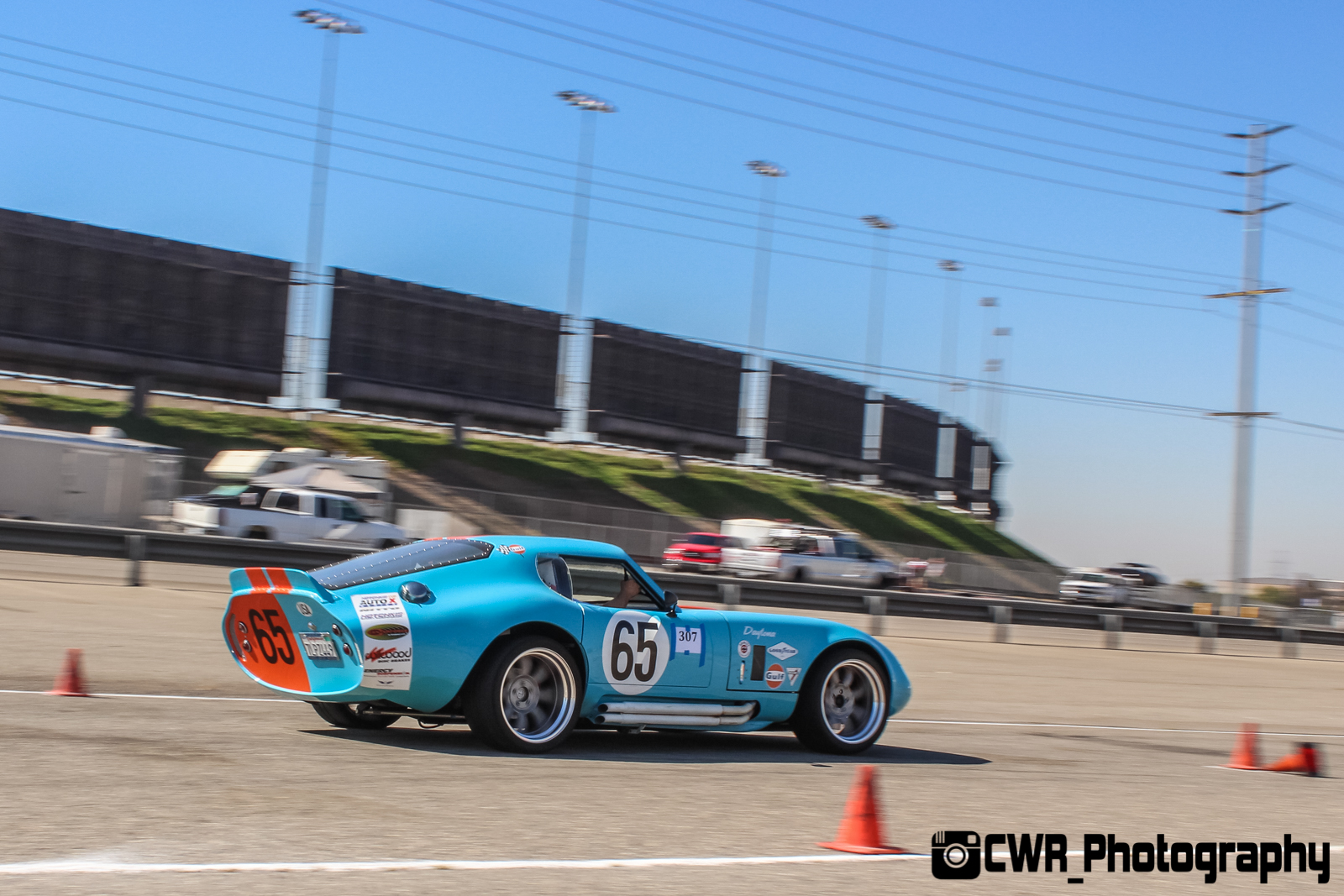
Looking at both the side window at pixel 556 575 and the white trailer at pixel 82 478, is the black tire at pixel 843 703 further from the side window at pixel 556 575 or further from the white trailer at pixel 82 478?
the white trailer at pixel 82 478

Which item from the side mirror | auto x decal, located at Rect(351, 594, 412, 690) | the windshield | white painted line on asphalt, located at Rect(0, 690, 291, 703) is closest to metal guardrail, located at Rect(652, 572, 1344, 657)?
white painted line on asphalt, located at Rect(0, 690, 291, 703)

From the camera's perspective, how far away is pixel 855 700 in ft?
31.4

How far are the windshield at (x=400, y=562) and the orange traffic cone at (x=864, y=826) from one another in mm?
3102

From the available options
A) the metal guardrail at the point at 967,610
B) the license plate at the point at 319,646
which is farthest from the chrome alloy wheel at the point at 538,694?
the metal guardrail at the point at 967,610

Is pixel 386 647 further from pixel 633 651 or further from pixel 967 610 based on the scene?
pixel 967 610

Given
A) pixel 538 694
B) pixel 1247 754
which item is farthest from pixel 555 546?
pixel 1247 754

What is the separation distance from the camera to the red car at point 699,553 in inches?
1489

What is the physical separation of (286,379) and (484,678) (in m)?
46.6

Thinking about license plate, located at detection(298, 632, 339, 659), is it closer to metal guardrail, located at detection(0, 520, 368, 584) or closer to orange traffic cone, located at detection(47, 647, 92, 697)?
orange traffic cone, located at detection(47, 647, 92, 697)

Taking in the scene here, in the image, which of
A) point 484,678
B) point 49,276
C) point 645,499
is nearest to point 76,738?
point 484,678

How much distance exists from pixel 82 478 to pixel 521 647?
27.0 meters

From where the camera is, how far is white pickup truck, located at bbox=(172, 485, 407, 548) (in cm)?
3191

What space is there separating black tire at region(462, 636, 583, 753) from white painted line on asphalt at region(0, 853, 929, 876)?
102 inches

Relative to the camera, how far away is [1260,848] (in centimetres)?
643
